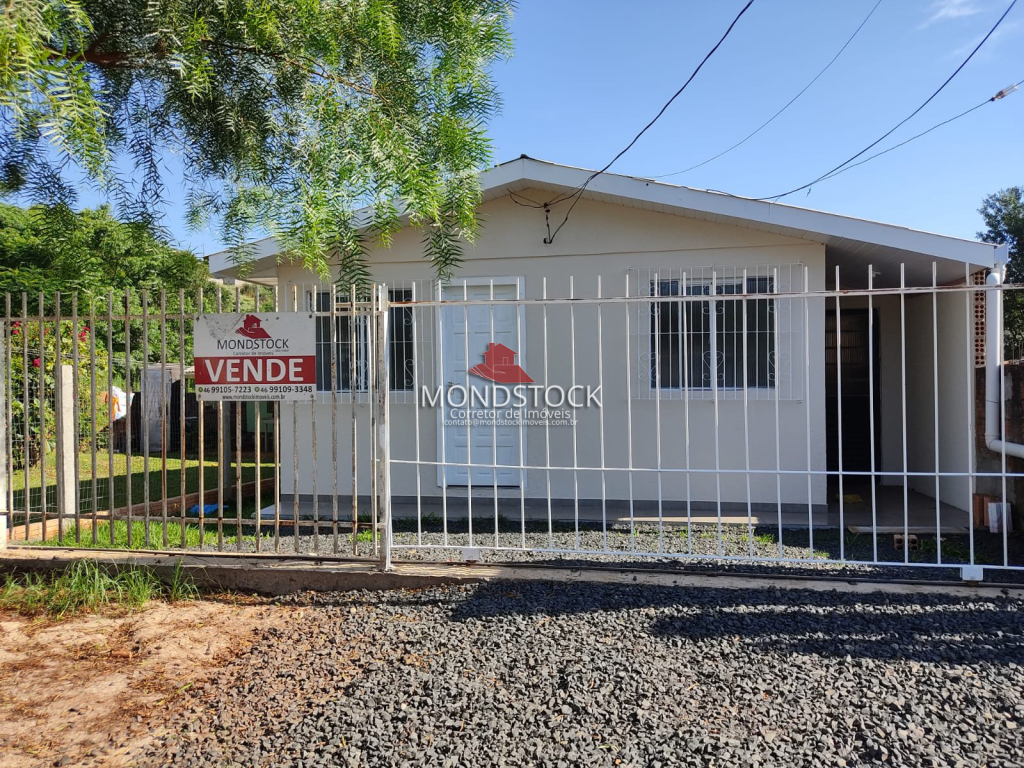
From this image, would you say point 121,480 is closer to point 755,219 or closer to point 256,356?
point 256,356

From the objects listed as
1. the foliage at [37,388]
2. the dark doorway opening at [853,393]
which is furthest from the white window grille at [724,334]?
Answer: the foliage at [37,388]

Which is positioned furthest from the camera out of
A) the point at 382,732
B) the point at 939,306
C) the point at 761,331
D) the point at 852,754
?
the point at 939,306

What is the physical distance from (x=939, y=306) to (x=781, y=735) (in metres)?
6.41

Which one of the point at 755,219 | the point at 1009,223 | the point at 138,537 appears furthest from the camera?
the point at 1009,223

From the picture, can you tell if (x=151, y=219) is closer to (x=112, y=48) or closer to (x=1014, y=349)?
(x=112, y=48)

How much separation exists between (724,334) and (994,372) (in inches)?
90.5

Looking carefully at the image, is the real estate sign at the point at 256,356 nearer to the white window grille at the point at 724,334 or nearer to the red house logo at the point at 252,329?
the red house logo at the point at 252,329

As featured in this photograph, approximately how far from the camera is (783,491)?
7.01 meters

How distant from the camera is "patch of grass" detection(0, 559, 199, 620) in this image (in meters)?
4.34

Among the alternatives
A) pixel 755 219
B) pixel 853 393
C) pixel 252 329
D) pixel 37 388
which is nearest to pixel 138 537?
pixel 252 329

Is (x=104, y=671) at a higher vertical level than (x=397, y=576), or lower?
lower

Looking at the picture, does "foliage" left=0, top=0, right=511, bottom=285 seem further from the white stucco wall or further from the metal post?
the white stucco wall

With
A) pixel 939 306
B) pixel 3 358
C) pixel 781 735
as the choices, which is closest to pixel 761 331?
pixel 939 306

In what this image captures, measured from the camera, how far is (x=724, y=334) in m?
6.93
